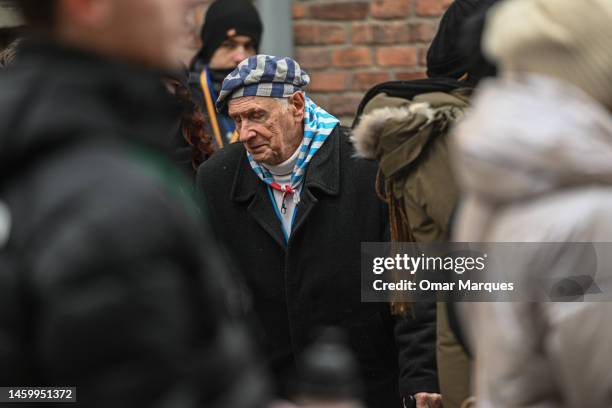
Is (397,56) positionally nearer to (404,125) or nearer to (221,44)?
(221,44)

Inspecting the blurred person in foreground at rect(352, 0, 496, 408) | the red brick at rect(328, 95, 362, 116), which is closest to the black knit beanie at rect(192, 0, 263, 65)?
the red brick at rect(328, 95, 362, 116)

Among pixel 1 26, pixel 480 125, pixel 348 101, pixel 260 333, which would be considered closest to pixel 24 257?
pixel 480 125

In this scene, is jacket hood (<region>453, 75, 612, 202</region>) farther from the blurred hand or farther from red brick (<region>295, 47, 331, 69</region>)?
red brick (<region>295, 47, 331, 69</region>)

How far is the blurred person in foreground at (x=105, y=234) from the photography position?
1294 mm

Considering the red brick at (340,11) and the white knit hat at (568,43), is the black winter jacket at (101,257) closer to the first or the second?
the white knit hat at (568,43)

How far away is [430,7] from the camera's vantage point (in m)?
5.43

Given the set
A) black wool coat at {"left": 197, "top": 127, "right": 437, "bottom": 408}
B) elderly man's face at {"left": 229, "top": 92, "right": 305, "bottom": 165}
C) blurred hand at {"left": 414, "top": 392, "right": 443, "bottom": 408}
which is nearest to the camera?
blurred hand at {"left": 414, "top": 392, "right": 443, "bottom": 408}

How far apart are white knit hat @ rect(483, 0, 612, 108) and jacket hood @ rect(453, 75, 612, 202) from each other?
31 mm

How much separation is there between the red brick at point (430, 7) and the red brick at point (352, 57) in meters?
0.30

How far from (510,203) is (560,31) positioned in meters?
0.28

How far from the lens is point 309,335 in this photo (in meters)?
3.71

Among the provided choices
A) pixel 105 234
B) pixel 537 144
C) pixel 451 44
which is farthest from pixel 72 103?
pixel 451 44

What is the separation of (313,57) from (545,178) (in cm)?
385

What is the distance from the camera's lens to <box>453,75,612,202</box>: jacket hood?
1.78m
